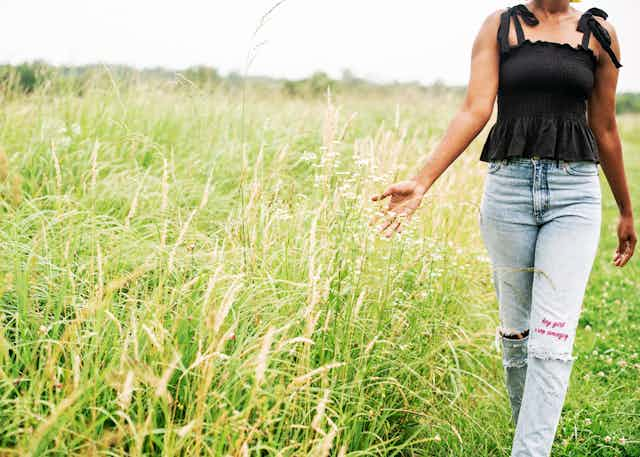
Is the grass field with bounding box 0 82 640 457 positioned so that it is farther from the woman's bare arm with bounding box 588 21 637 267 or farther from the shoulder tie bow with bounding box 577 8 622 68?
the shoulder tie bow with bounding box 577 8 622 68

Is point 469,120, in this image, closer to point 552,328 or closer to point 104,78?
point 552,328

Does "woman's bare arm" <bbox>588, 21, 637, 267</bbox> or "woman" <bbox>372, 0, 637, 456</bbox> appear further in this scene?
"woman's bare arm" <bbox>588, 21, 637, 267</bbox>

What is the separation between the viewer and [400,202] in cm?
279

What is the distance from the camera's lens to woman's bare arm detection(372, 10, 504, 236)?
2770mm

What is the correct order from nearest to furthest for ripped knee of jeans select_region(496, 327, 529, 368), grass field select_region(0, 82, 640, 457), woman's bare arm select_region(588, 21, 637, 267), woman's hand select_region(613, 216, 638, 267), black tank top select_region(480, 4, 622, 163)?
grass field select_region(0, 82, 640, 457) → black tank top select_region(480, 4, 622, 163) → woman's bare arm select_region(588, 21, 637, 267) → ripped knee of jeans select_region(496, 327, 529, 368) → woman's hand select_region(613, 216, 638, 267)

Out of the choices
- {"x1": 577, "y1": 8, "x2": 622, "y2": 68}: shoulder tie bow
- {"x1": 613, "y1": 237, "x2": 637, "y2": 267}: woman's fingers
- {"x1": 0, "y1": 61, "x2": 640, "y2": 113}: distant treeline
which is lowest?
{"x1": 613, "y1": 237, "x2": 637, "y2": 267}: woman's fingers

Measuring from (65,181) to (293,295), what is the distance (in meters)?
2.33

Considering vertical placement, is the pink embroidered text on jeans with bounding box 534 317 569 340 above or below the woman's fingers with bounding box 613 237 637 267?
below

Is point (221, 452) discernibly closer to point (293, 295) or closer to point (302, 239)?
point (293, 295)

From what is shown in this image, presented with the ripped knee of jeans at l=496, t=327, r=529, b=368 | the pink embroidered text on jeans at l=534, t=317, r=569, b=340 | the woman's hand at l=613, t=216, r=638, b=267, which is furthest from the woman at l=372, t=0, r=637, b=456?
the woman's hand at l=613, t=216, r=638, b=267

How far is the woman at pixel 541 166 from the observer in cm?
261

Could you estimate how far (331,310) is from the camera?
271 centimetres

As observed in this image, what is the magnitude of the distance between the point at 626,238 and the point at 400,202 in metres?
1.33

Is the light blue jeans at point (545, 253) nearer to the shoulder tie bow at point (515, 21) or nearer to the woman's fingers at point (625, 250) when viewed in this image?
the shoulder tie bow at point (515, 21)
